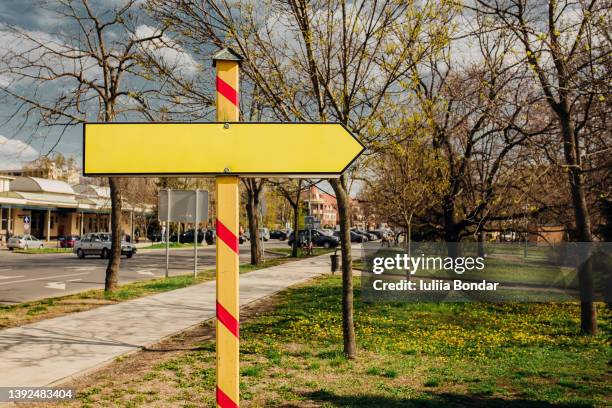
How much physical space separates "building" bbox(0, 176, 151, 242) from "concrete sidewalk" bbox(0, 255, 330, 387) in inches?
1478

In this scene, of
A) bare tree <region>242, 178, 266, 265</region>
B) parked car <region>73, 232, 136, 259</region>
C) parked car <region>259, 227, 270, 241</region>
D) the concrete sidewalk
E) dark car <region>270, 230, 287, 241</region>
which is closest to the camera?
the concrete sidewalk

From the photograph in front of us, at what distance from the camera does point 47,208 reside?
5100 centimetres

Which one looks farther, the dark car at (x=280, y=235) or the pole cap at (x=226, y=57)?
the dark car at (x=280, y=235)

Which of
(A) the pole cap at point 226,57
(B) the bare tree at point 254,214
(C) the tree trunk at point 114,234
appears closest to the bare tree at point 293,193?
(B) the bare tree at point 254,214

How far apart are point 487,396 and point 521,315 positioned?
6738 millimetres

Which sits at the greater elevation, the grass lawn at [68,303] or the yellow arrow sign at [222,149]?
the yellow arrow sign at [222,149]

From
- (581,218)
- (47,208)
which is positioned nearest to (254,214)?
(581,218)

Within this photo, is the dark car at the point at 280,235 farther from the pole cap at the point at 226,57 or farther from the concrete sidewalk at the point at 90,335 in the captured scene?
the pole cap at the point at 226,57

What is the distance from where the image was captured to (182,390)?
5.48 m

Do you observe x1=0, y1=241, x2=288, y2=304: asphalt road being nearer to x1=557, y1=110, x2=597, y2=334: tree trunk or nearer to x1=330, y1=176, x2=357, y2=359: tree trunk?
x1=330, y1=176, x2=357, y2=359: tree trunk

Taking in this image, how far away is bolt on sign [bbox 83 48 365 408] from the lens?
2.73 meters

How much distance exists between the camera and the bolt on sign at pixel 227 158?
273 centimetres

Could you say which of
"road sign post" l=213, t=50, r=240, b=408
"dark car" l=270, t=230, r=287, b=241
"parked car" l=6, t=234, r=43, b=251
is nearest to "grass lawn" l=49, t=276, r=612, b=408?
"road sign post" l=213, t=50, r=240, b=408

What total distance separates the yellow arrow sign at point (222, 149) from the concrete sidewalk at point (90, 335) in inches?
169
